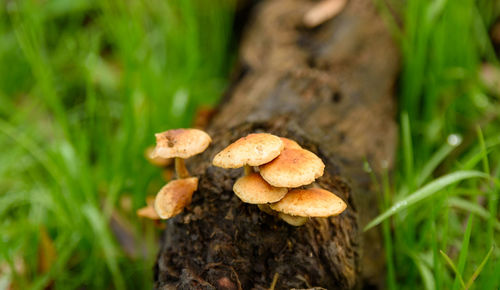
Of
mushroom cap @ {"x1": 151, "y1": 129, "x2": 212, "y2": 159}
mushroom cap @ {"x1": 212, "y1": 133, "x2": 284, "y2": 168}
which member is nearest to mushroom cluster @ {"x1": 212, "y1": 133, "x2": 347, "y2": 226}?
mushroom cap @ {"x1": 212, "y1": 133, "x2": 284, "y2": 168}

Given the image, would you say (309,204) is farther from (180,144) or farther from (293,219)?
(180,144)

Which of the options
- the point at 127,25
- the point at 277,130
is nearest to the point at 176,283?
the point at 277,130

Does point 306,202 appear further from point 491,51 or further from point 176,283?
point 491,51

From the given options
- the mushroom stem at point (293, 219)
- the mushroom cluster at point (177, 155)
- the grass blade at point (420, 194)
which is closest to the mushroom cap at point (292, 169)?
the mushroom stem at point (293, 219)

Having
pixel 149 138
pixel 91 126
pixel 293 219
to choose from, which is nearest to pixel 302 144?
pixel 293 219

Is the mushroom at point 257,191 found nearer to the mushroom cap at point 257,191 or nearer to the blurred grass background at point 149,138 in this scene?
the mushroom cap at point 257,191

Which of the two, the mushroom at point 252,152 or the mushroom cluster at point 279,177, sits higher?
the mushroom at point 252,152

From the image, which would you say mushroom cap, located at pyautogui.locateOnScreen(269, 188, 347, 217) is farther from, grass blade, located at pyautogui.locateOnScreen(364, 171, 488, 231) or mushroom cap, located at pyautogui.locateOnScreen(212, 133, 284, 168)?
grass blade, located at pyautogui.locateOnScreen(364, 171, 488, 231)
